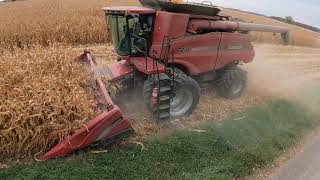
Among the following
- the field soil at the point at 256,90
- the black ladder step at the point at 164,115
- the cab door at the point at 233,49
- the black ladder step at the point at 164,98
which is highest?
the cab door at the point at 233,49

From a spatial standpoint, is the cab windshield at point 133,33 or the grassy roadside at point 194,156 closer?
the grassy roadside at point 194,156

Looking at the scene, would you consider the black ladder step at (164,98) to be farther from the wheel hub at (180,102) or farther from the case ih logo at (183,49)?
the case ih logo at (183,49)

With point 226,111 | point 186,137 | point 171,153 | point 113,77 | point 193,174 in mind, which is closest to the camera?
point 193,174

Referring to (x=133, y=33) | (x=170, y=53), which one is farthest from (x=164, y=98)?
(x=133, y=33)

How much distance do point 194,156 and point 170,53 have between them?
2430 millimetres

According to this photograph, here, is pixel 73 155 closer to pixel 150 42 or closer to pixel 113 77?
pixel 113 77

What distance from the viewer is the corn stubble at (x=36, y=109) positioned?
604 centimetres

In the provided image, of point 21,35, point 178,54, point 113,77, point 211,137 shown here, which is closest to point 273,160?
point 211,137

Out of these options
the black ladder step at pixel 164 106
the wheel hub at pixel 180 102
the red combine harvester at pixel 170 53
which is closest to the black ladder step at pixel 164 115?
the red combine harvester at pixel 170 53

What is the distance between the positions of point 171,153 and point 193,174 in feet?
2.06

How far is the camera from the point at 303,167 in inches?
274

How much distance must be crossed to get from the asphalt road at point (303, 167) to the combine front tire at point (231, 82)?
7.45ft

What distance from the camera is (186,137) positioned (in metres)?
7.15

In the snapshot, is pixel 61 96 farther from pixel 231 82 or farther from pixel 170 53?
pixel 231 82
